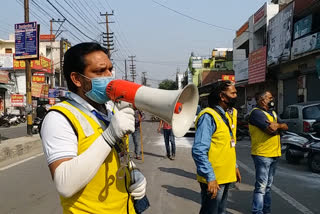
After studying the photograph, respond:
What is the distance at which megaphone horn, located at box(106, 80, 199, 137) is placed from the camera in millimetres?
1471

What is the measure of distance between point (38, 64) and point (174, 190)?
36.9 metres

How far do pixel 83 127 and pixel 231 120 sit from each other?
222 centimetres

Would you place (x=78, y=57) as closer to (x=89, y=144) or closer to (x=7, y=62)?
(x=89, y=144)

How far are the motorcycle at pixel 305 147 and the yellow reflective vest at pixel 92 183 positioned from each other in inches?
260

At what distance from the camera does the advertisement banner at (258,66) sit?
Result: 1939cm

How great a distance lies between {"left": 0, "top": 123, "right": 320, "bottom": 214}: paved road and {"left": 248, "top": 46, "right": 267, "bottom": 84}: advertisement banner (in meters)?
12.1

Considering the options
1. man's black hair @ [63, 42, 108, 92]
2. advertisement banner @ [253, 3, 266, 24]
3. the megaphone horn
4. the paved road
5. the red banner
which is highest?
advertisement banner @ [253, 3, 266, 24]

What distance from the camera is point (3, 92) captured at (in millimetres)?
32781

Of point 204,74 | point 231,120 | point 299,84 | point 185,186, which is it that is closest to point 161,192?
point 185,186

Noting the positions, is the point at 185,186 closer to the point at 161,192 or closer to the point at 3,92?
the point at 161,192

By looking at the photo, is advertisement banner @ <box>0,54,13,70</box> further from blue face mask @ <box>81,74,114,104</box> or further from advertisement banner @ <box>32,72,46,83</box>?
blue face mask @ <box>81,74,114,104</box>

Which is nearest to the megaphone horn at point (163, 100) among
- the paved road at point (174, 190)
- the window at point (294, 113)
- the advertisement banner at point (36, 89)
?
the paved road at point (174, 190)

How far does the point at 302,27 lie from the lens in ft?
46.9

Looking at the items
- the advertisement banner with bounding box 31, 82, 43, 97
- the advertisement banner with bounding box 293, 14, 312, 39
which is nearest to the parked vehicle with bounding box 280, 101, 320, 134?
the advertisement banner with bounding box 293, 14, 312, 39
